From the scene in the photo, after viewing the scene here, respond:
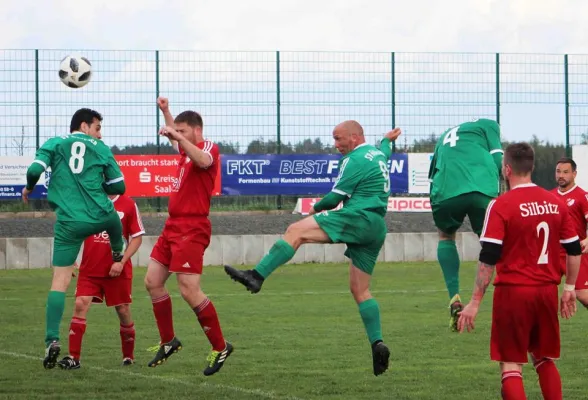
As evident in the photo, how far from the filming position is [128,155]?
28.8m

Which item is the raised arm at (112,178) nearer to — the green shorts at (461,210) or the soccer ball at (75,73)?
the green shorts at (461,210)

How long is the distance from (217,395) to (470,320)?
2.76 meters

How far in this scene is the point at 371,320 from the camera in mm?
10883

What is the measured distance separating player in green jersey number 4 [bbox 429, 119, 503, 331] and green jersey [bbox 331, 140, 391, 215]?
1.26m

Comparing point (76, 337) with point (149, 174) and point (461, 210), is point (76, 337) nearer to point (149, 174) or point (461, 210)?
point (461, 210)

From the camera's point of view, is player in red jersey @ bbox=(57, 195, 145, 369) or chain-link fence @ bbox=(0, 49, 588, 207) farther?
chain-link fence @ bbox=(0, 49, 588, 207)

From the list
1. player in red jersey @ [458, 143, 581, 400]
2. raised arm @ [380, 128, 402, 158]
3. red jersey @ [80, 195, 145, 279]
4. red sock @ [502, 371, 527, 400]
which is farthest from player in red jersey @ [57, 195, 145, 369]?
red sock @ [502, 371, 527, 400]

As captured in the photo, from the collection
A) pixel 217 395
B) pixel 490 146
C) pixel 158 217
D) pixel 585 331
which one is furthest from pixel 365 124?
pixel 217 395

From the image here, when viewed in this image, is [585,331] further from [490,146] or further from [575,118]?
[575,118]

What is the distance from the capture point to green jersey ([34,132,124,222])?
11.6 m

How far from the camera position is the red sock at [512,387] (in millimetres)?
7936

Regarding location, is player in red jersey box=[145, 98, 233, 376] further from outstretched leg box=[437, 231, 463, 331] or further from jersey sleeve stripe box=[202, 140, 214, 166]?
outstretched leg box=[437, 231, 463, 331]

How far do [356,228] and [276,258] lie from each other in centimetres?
82

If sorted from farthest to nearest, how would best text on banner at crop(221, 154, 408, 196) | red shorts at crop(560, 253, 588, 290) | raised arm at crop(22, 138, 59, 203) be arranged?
best text on banner at crop(221, 154, 408, 196), red shorts at crop(560, 253, 588, 290), raised arm at crop(22, 138, 59, 203)
